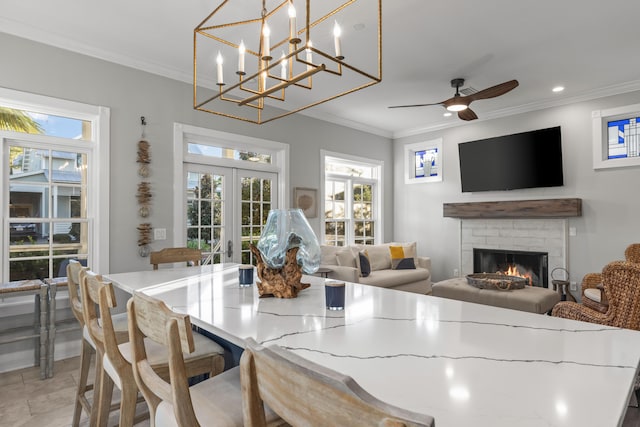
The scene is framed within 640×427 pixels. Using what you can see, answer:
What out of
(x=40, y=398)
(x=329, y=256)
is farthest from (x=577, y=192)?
(x=40, y=398)

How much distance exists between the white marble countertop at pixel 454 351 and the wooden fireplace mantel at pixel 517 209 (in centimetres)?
405

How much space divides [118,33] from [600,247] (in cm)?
582

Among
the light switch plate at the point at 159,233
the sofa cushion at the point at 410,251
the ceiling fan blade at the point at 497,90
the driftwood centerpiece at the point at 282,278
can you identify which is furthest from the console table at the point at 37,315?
the sofa cushion at the point at 410,251

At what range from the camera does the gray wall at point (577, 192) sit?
4421 mm

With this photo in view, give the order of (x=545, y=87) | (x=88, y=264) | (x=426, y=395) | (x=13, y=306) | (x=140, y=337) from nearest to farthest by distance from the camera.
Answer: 1. (x=426, y=395)
2. (x=140, y=337)
3. (x=13, y=306)
4. (x=88, y=264)
5. (x=545, y=87)

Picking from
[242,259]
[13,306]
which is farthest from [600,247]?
[13,306]

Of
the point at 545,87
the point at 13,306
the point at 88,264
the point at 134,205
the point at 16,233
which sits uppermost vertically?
the point at 545,87

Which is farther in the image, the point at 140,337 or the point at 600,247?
the point at 600,247

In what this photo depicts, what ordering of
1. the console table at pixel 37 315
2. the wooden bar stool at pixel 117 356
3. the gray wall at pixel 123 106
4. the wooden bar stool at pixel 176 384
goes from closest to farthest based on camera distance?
the wooden bar stool at pixel 176 384 → the wooden bar stool at pixel 117 356 → the console table at pixel 37 315 → the gray wall at pixel 123 106

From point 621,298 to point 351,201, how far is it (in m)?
4.26

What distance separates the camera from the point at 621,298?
90.4 inches

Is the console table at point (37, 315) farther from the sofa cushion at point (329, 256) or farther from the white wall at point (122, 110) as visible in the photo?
the sofa cushion at point (329, 256)

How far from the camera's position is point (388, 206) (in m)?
6.72

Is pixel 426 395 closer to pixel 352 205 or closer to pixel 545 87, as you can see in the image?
pixel 545 87
